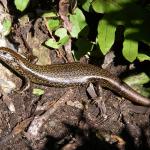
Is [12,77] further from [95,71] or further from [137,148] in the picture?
[137,148]

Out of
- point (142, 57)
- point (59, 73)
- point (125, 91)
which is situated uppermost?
point (142, 57)

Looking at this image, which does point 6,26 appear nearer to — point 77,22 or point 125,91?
point 77,22

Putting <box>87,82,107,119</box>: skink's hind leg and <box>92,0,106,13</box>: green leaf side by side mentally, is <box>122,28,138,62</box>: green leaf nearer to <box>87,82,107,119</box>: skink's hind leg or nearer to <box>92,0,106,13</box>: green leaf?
<box>92,0,106,13</box>: green leaf

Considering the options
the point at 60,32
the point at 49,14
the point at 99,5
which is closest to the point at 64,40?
the point at 60,32

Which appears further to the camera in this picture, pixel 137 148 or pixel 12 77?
pixel 12 77

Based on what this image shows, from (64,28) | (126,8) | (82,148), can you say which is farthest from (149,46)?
(82,148)

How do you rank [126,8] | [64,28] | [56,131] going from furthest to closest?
[64,28] < [56,131] < [126,8]
